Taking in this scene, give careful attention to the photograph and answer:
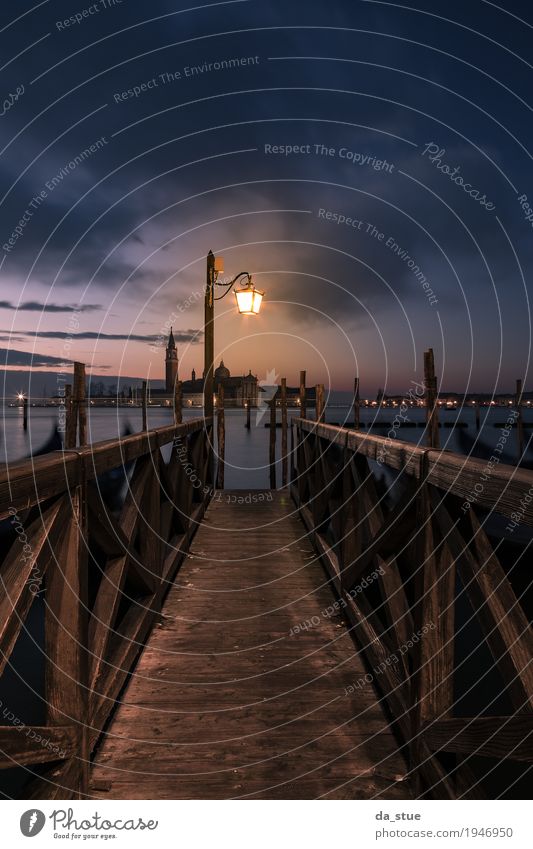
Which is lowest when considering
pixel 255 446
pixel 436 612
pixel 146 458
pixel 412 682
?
pixel 255 446

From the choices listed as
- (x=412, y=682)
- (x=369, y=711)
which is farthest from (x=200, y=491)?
(x=412, y=682)

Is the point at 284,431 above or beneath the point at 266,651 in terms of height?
above

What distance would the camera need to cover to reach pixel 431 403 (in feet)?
28.7

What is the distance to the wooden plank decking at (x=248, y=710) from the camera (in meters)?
2.22

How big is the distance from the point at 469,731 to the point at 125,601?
6.37 m

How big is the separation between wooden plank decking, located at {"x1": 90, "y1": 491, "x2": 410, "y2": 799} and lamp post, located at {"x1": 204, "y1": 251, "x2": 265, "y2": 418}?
15.0ft

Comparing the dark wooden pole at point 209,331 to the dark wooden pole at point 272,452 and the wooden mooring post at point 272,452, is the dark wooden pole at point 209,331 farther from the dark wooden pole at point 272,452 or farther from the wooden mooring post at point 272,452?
the dark wooden pole at point 272,452

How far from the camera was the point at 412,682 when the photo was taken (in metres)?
2.20

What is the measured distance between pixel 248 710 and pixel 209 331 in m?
6.57

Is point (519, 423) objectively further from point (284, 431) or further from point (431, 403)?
point (431, 403)

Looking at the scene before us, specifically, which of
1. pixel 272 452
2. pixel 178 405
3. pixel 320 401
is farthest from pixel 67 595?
pixel 272 452

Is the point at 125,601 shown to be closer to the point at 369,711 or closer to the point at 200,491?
the point at 200,491

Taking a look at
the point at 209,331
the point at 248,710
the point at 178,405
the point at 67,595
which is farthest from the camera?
the point at 209,331
